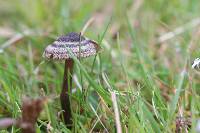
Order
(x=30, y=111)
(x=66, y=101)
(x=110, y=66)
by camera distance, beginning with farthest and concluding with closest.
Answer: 1. (x=110, y=66)
2. (x=66, y=101)
3. (x=30, y=111)

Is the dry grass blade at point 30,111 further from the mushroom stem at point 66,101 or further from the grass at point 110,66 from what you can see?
the mushroom stem at point 66,101

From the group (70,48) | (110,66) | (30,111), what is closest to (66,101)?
(70,48)

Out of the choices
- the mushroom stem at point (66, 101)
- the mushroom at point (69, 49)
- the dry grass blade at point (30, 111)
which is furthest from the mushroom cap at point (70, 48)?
the dry grass blade at point (30, 111)

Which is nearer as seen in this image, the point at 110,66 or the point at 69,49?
the point at 69,49

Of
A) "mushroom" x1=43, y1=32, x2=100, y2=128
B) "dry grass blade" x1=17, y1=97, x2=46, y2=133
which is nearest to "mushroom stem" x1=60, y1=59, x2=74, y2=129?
"mushroom" x1=43, y1=32, x2=100, y2=128

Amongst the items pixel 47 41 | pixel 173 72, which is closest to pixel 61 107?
pixel 173 72

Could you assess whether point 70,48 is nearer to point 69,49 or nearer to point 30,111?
point 69,49

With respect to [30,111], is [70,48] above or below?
above
